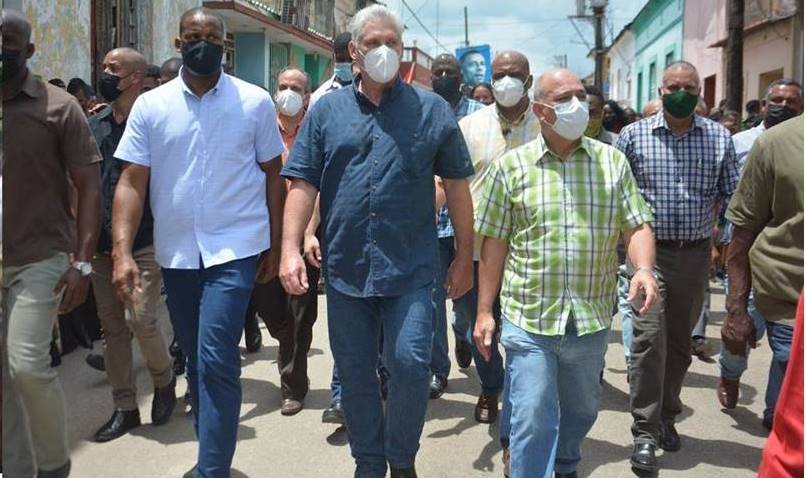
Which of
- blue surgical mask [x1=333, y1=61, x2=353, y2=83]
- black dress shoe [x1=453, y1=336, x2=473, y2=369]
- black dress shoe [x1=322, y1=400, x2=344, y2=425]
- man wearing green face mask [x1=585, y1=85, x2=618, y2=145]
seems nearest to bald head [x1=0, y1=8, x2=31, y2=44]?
black dress shoe [x1=322, y1=400, x2=344, y2=425]

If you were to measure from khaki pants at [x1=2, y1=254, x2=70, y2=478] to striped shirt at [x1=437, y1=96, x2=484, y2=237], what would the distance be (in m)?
2.62

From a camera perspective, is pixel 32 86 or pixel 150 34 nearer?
pixel 32 86

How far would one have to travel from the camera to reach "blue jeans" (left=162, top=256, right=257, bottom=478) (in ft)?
13.0

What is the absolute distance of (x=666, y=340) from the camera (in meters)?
4.99

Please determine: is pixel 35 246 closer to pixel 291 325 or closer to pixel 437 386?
pixel 291 325

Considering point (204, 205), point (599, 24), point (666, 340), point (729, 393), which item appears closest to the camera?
point (204, 205)

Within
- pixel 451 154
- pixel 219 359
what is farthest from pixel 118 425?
pixel 451 154

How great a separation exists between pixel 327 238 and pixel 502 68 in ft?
5.74

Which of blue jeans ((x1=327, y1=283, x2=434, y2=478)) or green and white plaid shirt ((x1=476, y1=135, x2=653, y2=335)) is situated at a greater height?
green and white plaid shirt ((x1=476, y1=135, x2=653, y2=335))

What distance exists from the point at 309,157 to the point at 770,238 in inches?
75.3

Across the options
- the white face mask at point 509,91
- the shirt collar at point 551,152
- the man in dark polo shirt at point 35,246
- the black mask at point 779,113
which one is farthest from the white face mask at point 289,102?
the black mask at point 779,113

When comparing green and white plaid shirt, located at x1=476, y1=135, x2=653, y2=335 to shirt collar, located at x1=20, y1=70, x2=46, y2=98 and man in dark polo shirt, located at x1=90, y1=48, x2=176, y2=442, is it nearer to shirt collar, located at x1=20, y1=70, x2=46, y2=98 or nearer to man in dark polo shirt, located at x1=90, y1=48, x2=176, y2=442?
shirt collar, located at x1=20, y1=70, x2=46, y2=98

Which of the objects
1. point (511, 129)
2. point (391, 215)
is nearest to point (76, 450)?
point (391, 215)

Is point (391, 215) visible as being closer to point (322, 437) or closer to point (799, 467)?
point (322, 437)
